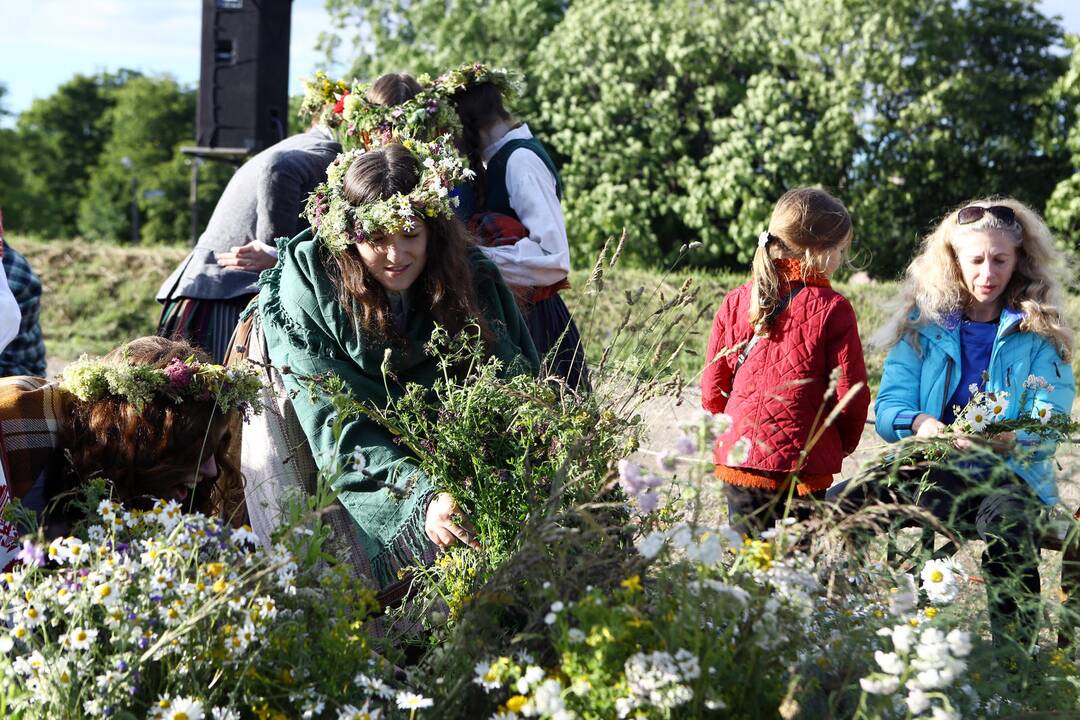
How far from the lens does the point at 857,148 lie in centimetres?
1431

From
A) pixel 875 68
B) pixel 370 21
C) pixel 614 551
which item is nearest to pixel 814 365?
pixel 614 551

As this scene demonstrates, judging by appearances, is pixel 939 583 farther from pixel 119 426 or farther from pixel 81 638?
pixel 119 426

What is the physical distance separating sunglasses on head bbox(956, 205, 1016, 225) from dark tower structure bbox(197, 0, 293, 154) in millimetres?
7105

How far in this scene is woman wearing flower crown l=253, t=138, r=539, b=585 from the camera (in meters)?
2.43

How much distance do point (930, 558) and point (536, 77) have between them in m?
14.7

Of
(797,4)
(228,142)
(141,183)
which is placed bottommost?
(141,183)

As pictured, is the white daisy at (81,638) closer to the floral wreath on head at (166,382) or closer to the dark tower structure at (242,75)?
the floral wreath on head at (166,382)

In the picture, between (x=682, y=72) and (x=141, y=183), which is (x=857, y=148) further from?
(x=141, y=183)

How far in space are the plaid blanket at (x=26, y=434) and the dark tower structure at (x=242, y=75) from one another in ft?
24.6

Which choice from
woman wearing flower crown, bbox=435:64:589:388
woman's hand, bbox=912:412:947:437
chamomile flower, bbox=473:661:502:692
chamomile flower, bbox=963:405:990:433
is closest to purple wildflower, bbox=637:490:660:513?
chamomile flower, bbox=473:661:502:692

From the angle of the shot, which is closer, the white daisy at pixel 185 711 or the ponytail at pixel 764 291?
the white daisy at pixel 185 711

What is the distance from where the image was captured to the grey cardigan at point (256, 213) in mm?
3674

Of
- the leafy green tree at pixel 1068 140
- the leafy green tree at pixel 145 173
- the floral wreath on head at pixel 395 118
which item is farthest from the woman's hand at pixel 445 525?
the leafy green tree at pixel 145 173

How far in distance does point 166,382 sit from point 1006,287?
7.57 feet
